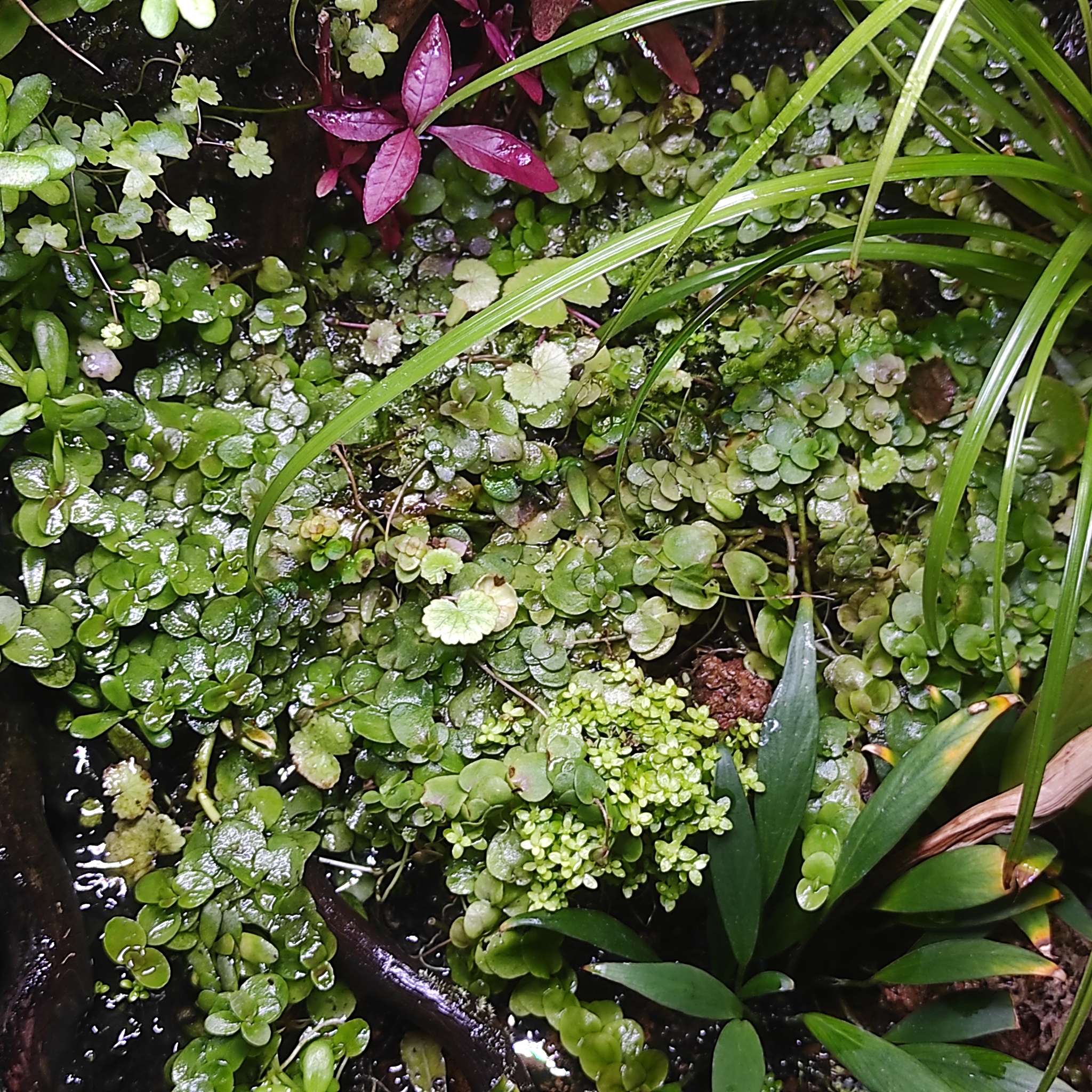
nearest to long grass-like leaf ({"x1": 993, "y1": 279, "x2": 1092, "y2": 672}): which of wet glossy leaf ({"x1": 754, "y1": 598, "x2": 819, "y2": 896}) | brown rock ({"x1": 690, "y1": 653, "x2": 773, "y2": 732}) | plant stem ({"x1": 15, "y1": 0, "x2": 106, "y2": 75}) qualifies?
wet glossy leaf ({"x1": 754, "y1": 598, "x2": 819, "y2": 896})

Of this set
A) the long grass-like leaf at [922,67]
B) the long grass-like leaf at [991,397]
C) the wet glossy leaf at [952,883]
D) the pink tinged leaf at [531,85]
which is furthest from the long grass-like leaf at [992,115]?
the wet glossy leaf at [952,883]

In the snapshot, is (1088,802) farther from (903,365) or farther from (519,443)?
(519,443)

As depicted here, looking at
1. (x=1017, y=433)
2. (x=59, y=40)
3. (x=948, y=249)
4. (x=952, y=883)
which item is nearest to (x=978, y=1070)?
(x=952, y=883)

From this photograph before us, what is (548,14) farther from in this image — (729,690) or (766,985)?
(766,985)

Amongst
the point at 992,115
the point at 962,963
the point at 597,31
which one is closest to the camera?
the point at 597,31

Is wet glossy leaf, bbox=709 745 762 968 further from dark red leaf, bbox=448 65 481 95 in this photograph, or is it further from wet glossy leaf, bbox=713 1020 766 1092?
dark red leaf, bbox=448 65 481 95

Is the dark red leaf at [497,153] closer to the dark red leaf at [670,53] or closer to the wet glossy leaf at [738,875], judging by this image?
the dark red leaf at [670,53]
